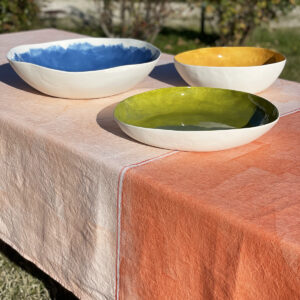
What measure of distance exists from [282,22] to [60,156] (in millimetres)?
6573

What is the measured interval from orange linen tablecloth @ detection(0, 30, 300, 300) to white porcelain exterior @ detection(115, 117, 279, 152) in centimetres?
2

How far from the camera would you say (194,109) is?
1270 millimetres

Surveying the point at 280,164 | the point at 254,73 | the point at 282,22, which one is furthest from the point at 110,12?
the point at 280,164

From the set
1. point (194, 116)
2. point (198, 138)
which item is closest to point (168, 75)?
point (194, 116)

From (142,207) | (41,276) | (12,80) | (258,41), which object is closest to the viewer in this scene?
(142,207)

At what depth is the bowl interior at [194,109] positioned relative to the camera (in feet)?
3.85

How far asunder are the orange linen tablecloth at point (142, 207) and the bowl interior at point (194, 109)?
2.4 inches

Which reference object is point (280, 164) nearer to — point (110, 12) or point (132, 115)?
point (132, 115)

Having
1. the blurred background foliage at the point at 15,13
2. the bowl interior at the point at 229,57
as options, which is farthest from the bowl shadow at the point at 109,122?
the blurred background foliage at the point at 15,13

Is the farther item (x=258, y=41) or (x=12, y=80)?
(x=258, y=41)

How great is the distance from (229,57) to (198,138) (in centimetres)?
76

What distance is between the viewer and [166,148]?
1.07 m

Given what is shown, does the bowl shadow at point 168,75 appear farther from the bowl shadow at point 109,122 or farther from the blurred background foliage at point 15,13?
the blurred background foliage at point 15,13

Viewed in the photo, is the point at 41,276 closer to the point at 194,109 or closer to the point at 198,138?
the point at 194,109
